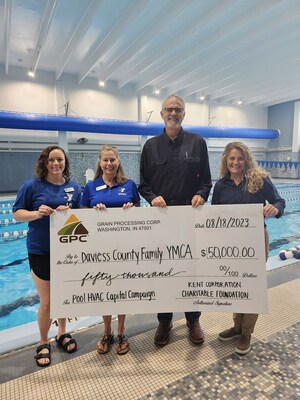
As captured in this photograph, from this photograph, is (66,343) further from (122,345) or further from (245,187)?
(245,187)

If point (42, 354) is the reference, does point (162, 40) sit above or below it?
above

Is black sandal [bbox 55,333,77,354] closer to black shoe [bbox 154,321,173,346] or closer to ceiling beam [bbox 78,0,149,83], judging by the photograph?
black shoe [bbox 154,321,173,346]

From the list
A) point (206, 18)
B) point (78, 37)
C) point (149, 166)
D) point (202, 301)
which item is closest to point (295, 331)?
point (202, 301)

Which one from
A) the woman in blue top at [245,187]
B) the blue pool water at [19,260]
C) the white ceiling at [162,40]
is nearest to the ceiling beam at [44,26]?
the white ceiling at [162,40]

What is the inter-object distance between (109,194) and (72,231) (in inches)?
13.3

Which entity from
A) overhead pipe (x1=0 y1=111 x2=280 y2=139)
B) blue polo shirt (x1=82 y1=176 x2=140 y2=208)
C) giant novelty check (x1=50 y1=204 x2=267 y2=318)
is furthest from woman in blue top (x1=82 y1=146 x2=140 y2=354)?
overhead pipe (x1=0 y1=111 x2=280 y2=139)

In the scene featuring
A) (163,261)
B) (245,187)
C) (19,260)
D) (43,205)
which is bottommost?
(19,260)

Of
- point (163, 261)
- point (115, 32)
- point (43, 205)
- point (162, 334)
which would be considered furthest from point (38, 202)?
point (115, 32)

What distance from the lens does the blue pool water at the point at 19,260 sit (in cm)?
309

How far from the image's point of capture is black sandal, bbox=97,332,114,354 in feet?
5.89

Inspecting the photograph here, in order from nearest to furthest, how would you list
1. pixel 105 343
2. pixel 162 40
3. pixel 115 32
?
pixel 105 343 → pixel 115 32 → pixel 162 40

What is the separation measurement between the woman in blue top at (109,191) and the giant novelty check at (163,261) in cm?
12

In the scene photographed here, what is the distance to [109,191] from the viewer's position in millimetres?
1791

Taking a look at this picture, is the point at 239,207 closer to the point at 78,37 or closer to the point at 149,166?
the point at 149,166
